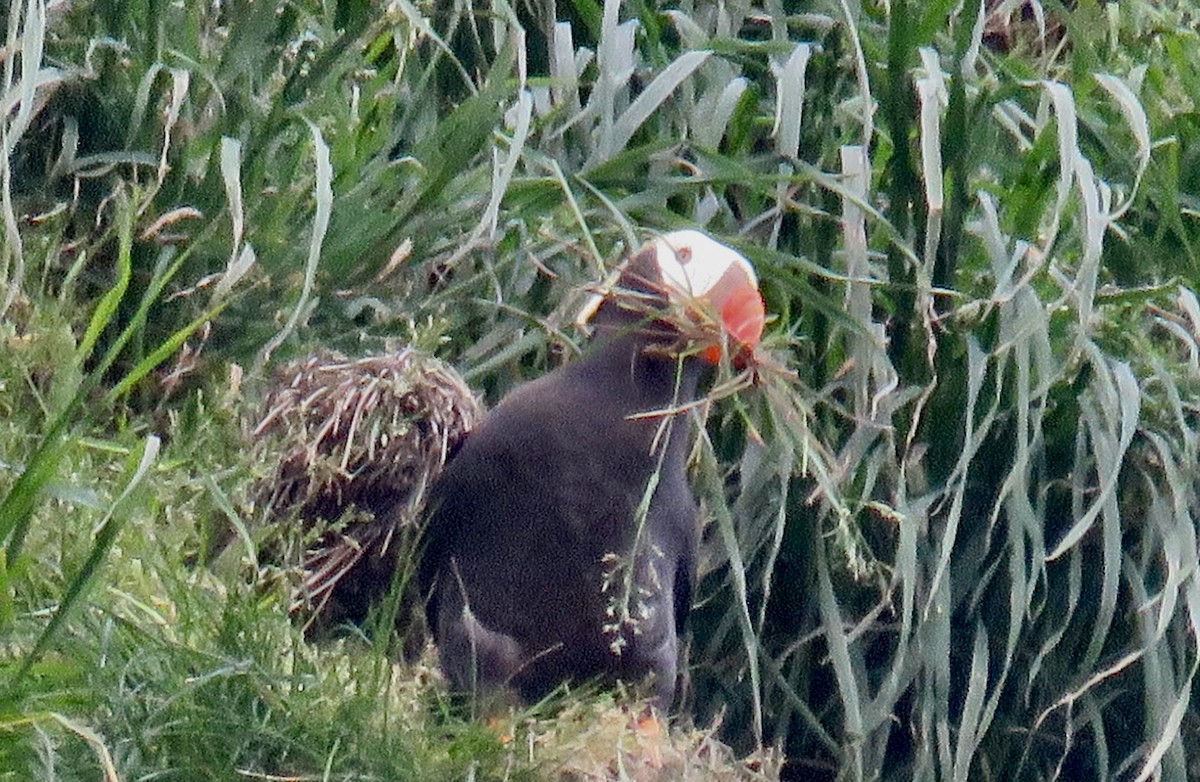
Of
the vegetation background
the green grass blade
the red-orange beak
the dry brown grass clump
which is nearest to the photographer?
the green grass blade

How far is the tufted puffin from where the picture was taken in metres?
2.57

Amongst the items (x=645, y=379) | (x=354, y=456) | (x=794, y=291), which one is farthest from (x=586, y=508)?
(x=794, y=291)

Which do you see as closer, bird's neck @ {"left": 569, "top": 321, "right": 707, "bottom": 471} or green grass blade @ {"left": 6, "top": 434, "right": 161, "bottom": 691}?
green grass blade @ {"left": 6, "top": 434, "right": 161, "bottom": 691}

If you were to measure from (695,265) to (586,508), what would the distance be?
333mm

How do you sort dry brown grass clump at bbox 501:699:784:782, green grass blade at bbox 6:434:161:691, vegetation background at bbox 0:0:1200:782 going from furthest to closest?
vegetation background at bbox 0:0:1200:782 → dry brown grass clump at bbox 501:699:784:782 → green grass blade at bbox 6:434:161:691

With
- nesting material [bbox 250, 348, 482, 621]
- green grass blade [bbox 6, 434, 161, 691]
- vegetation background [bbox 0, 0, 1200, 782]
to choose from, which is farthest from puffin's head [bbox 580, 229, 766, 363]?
green grass blade [bbox 6, 434, 161, 691]

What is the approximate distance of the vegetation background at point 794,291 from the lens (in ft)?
9.50

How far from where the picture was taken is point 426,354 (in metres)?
2.71

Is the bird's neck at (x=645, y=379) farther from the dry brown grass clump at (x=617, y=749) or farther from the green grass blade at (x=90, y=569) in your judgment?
the green grass blade at (x=90, y=569)

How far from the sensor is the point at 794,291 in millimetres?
2889

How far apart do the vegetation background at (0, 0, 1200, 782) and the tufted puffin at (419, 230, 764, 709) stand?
17 cm

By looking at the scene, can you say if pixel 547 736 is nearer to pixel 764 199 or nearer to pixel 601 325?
pixel 601 325

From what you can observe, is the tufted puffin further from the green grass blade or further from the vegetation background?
the green grass blade

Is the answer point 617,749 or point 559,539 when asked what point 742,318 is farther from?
point 617,749
